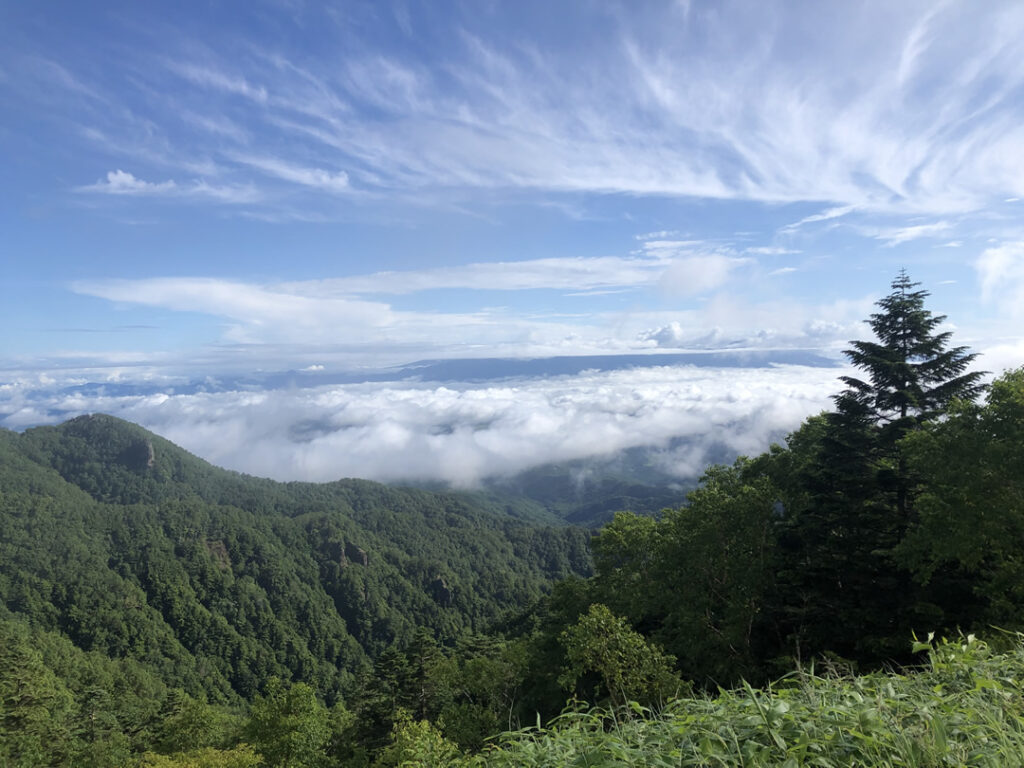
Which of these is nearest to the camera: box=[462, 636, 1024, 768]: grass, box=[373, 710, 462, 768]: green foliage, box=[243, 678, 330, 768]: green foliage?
box=[462, 636, 1024, 768]: grass

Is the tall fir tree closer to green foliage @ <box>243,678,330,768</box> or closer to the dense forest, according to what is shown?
the dense forest

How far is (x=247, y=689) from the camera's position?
14700 centimetres

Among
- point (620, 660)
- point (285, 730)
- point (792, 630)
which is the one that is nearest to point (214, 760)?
point (285, 730)

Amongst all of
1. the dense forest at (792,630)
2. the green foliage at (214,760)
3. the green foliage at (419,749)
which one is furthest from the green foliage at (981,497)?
the green foliage at (214,760)

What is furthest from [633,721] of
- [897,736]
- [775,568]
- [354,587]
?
[354,587]

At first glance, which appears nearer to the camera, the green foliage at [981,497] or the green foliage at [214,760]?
the green foliage at [981,497]

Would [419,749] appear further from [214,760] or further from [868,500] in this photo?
[214,760]

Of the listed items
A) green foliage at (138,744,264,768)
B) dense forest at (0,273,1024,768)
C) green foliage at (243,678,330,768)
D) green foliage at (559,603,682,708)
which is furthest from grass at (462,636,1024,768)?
green foliage at (243,678,330,768)

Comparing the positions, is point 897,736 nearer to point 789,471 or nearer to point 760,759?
point 760,759

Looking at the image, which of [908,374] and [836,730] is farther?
[908,374]

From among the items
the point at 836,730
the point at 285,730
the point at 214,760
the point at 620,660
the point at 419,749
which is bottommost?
the point at 214,760

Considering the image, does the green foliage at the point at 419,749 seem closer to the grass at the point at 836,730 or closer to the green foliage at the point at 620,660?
the grass at the point at 836,730

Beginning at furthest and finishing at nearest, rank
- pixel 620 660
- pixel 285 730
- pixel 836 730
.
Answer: pixel 285 730, pixel 620 660, pixel 836 730

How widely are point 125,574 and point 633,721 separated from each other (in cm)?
22808
